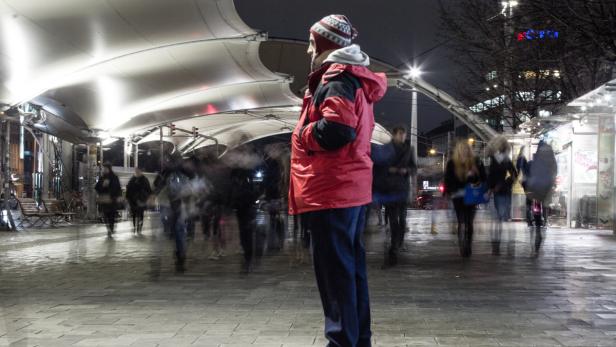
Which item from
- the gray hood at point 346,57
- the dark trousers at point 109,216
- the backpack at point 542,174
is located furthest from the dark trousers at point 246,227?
the dark trousers at point 109,216

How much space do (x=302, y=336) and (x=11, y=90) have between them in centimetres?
1576

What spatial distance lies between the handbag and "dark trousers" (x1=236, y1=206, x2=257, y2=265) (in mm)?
3184

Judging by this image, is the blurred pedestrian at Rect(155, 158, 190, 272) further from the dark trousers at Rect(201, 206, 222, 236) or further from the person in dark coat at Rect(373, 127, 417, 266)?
the person in dark coat at Rect(373, 127, 417, 266)

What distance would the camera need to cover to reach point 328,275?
3502mm

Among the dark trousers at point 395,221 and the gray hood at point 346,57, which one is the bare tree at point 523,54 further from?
the gray hood at point 346,57

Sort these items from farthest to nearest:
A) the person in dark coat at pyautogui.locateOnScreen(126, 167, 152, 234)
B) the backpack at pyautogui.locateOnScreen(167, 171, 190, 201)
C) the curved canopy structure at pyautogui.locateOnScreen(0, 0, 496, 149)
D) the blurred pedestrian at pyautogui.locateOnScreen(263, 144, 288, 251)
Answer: the curved canopy structure at pyautogui.locateOnScreen(0, 0, 496, 149)
the person in dark coat at pyautogui.locateOnScreen(126, 167, 152, 234)
the blurred pedestrian at pyautogui.locateOnScreen(263, 144, 288, 251)
the backpack at pyautogui.locateOnScreen(167, 171, 190, 201)

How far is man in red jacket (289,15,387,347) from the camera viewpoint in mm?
3400

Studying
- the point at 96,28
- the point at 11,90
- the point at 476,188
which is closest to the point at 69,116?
the point at 11,90

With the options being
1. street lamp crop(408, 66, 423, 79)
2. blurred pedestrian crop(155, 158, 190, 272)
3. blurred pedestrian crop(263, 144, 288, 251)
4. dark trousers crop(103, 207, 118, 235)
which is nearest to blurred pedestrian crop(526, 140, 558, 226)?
blurred pedestrian crop(263, 144, 288, 251)

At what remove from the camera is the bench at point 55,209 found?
21920mm

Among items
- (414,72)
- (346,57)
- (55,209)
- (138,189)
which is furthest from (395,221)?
(414,72)

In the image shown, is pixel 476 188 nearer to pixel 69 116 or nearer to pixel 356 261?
pixel 356 261

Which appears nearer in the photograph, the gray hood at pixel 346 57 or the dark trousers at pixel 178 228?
→ the gray hood at pixel 346 57

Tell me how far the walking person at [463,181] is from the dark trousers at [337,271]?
718 centimetres
